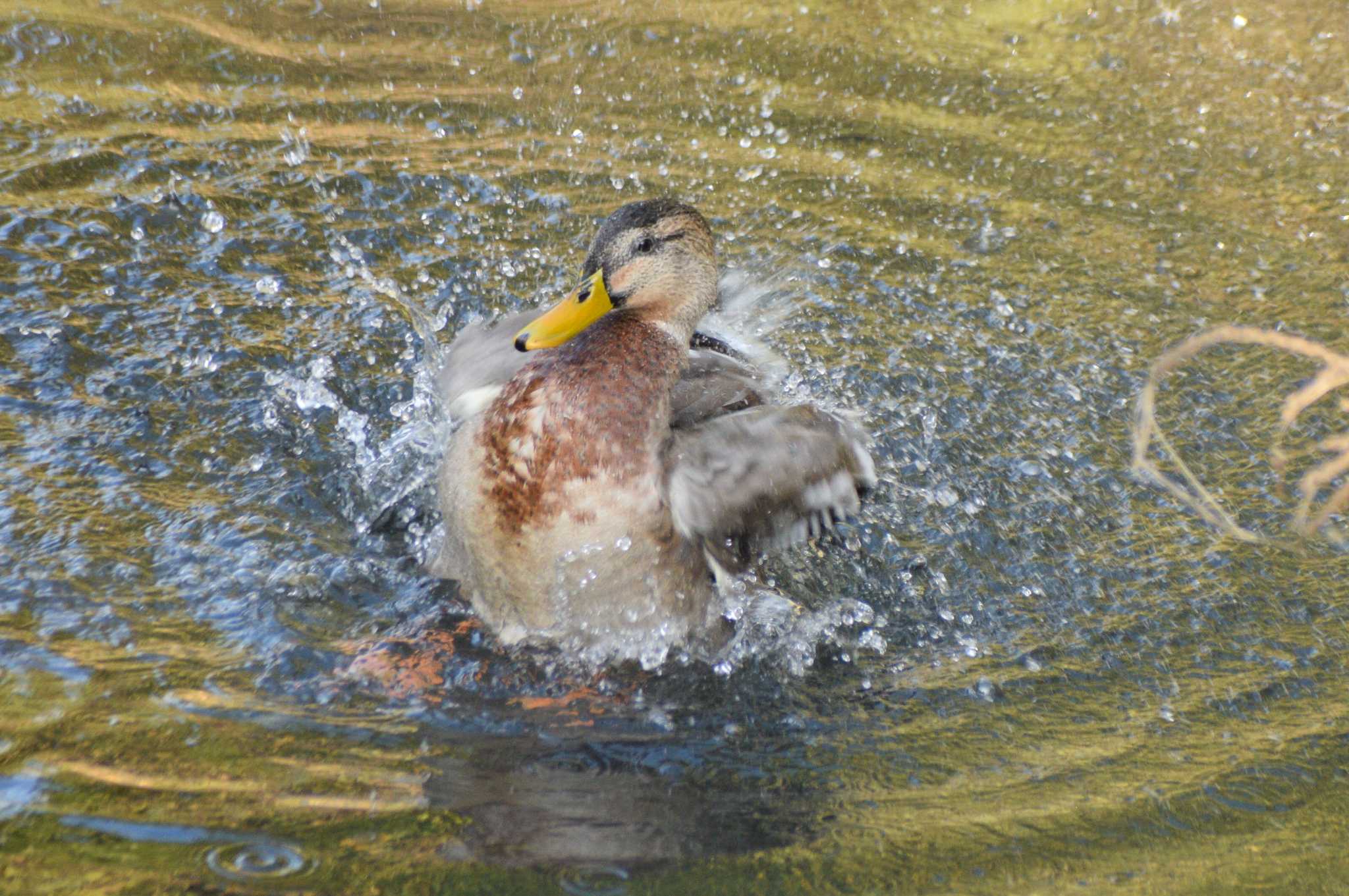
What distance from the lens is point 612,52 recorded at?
6191 millimetres

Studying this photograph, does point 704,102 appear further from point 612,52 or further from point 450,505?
point 450,505

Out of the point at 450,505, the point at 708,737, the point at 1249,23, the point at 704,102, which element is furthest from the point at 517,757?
the point at 1249,23

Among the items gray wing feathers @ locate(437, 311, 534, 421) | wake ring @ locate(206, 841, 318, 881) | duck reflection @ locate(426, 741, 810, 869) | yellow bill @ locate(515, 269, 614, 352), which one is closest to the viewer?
Answer: wake ring @ locate(206, 841, 318, 881)

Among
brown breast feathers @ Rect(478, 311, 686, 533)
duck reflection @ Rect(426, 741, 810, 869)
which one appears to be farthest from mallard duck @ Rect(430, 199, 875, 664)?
duck reflection @ Rect(426, 741, 810, 869)

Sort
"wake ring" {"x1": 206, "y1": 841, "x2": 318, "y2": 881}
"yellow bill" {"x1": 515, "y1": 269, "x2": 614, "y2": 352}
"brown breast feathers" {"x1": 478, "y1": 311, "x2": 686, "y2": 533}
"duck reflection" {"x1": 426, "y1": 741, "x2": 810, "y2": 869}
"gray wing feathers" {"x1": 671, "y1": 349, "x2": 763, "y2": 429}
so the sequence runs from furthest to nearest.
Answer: "gray wing feathers" {"x1": 671, "y1": 349, "x2": 763, "y2": 429}
"yellow bill" {"x1": 515, "y1": 269, "x2": 614, "y2": 352}
"brown breast feathers" {"x1": 478, "y1": 311, "x2": 686, "y2": 533}
"duck reflection" {"x1": 426, "y1": 741, "x2": 810, "y2": 869}
"wake ring" {"x1": 206, "y1": 841, "x2": 318, "y2": 881}

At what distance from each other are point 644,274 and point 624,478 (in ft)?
2.00

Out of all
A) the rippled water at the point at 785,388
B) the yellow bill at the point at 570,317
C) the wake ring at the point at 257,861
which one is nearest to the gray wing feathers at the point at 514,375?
the yellow bill at the point at 570,317

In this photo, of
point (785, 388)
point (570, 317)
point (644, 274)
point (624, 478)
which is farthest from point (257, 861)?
point (785, 388)

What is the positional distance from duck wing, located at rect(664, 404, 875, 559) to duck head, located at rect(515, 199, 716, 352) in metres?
0.36

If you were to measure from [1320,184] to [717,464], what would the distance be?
13.0ft

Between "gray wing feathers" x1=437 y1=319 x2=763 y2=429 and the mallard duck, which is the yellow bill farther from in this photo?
"gray wing feathers" x1=437 y1=319 x2=763 y2=429

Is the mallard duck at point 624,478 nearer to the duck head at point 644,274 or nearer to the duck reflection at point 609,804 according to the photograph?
the duck head at point 644,274

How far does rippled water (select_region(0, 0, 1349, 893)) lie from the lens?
242cm

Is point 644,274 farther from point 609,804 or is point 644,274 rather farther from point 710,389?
point 609,804
